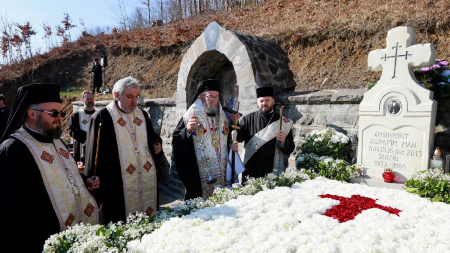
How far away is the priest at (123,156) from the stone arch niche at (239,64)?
2117 mm

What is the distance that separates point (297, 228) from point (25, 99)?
2433 mm

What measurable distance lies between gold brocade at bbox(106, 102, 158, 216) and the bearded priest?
2.52 ft

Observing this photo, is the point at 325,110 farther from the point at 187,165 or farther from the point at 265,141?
the point at 187,165

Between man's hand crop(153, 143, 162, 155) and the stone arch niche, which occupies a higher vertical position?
the stone arch niche

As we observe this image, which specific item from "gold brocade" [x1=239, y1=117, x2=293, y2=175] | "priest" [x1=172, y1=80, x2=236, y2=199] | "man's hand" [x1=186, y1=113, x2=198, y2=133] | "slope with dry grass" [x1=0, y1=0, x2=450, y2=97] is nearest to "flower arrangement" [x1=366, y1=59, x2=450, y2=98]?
"gold brocade" [x1=239, y1=117, x2=293, y2=175]

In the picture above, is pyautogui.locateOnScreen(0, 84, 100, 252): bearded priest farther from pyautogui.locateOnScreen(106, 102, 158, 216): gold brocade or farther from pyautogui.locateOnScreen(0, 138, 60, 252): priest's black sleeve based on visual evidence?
pyautogui.locateOnScreen(106, 102, 158, 216): gold brocade

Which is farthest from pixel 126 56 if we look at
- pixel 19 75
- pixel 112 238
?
pixel 112 238

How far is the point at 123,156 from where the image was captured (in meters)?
3.38

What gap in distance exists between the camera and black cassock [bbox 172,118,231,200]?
11.4 ft

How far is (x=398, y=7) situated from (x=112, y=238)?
456 inches

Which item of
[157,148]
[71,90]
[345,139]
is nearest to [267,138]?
[345,139]

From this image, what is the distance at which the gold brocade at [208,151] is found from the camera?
141 inches

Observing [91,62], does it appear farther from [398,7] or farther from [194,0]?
[398,7]

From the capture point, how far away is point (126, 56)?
67.3 ft
